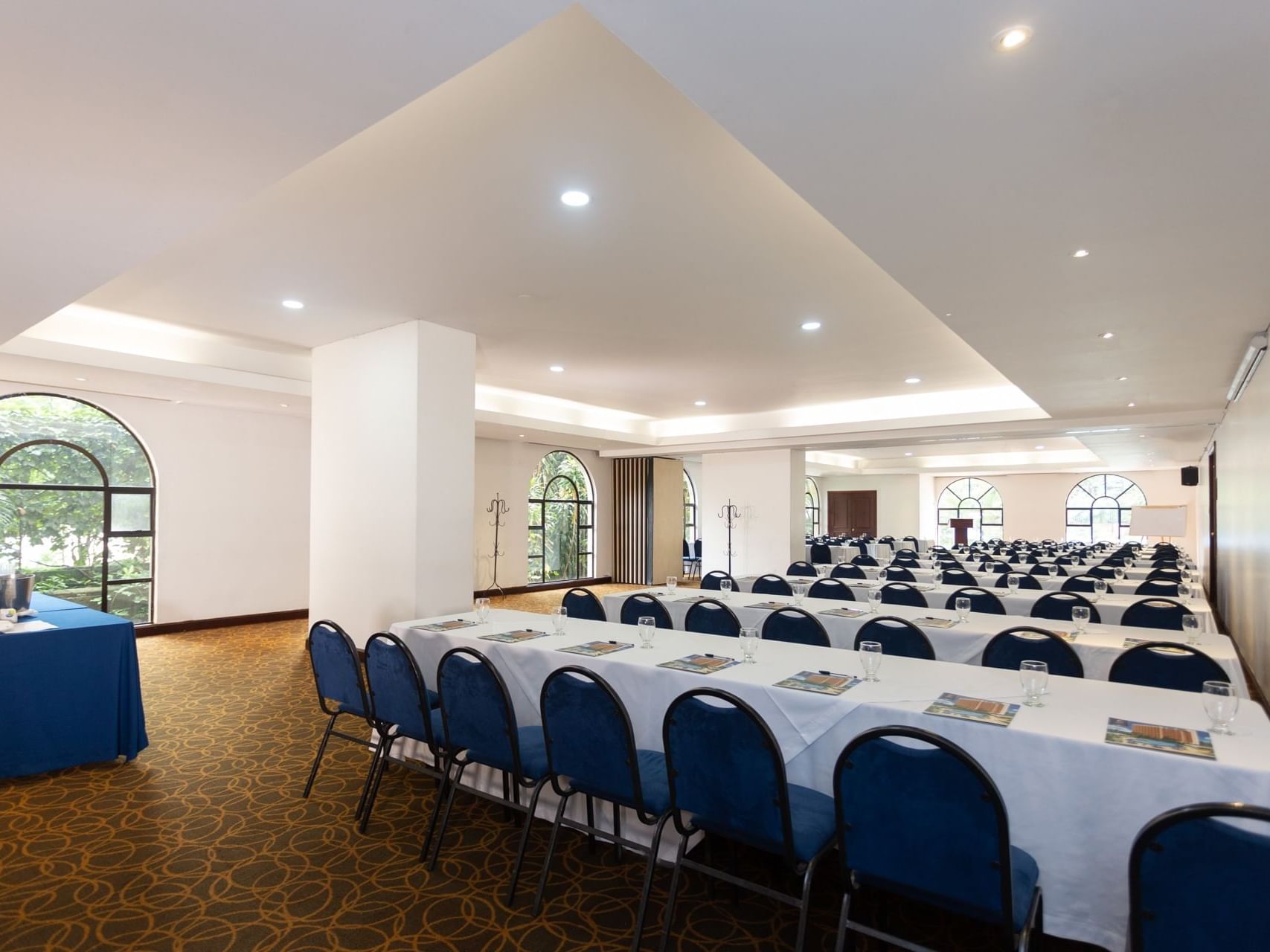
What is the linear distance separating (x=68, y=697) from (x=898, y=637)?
5.02 m

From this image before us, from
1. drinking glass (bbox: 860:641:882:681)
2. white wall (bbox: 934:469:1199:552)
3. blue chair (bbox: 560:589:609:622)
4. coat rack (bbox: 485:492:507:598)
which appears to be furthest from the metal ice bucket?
white wall (bbox: 934:469:1199:552)

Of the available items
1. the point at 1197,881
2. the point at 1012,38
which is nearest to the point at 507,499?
the point at 1012,38

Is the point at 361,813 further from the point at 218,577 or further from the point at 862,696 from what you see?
the point at 218,577

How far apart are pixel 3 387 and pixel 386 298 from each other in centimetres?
512

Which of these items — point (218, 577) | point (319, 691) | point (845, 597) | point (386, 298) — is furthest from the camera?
point (218, 577)

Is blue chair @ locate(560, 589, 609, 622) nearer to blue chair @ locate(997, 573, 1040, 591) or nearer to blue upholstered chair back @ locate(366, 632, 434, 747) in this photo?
blue upholstered chair back @ locate(366, 632, 434, 747)

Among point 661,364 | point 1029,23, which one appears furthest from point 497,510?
point 1029,23

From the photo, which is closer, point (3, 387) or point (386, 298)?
point (386, 298)

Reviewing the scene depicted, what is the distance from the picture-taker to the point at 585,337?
751 cm

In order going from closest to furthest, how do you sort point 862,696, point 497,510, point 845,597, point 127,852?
1. point 862,696
2. point 127,852
3. point 845,597
4. point 497,510

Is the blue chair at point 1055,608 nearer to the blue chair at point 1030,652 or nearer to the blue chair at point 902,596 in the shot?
the blue chair at point 902,596

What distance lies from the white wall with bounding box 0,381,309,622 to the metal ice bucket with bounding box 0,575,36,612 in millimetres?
4367

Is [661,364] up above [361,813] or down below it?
above

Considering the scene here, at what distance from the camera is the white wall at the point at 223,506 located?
9.15 metres
